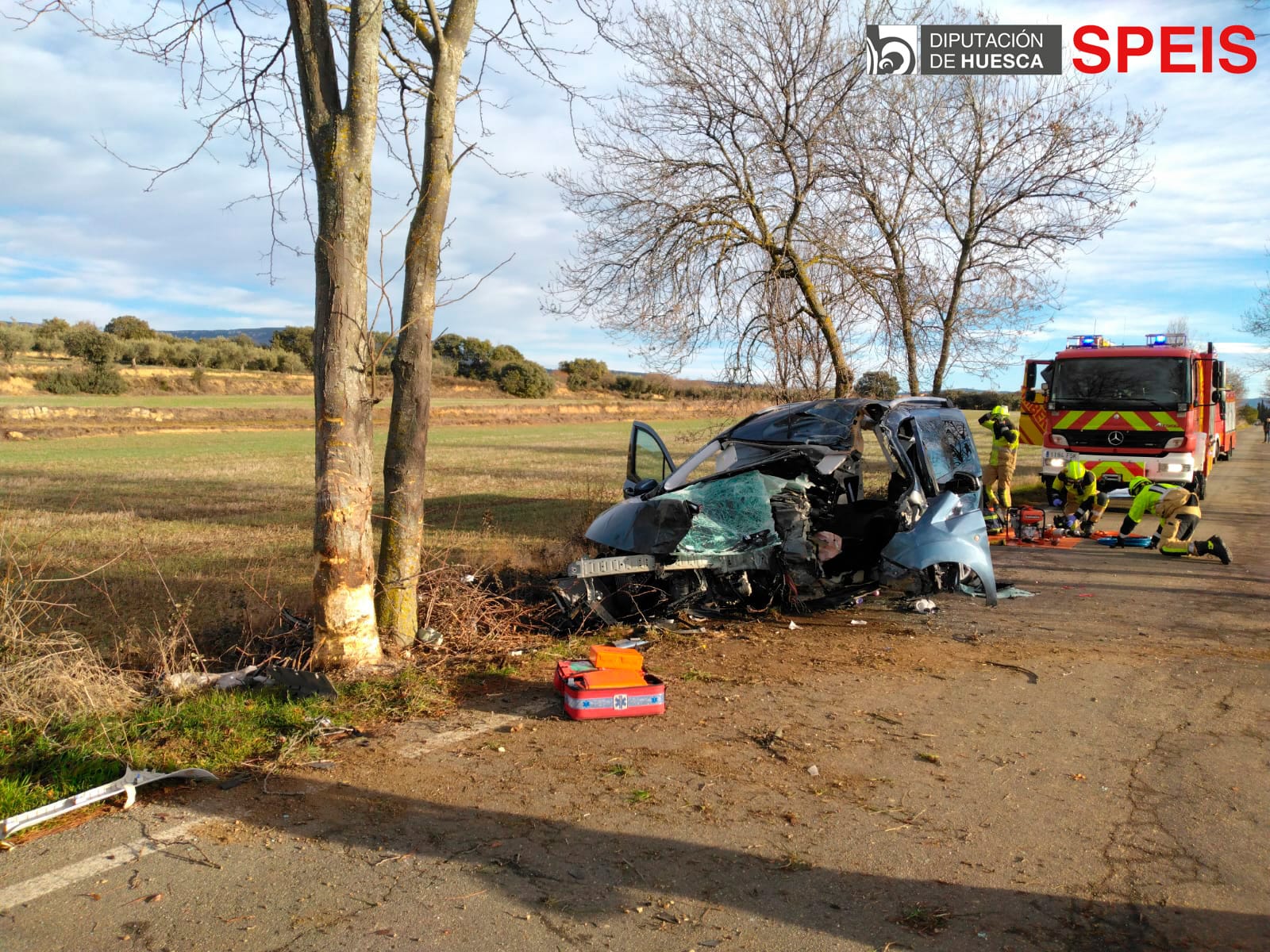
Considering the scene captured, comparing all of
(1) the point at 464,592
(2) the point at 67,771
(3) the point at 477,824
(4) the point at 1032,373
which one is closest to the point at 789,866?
(3) the point at 477,824

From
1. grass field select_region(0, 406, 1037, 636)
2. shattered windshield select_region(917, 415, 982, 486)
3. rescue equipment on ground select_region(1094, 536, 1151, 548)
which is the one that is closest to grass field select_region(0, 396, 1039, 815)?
grass field select_region(0, 406, 1037, 636)

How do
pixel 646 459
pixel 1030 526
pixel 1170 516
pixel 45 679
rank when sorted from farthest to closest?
pixel 1030 526
pixel 1170 516
pixel 646 459
pixel 45 679

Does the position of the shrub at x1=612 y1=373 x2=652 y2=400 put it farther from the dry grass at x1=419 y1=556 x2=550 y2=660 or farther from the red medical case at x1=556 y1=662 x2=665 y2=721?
the red medical case at x1=556 y1=662 x2=665 y2=721

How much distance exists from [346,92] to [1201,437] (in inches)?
596

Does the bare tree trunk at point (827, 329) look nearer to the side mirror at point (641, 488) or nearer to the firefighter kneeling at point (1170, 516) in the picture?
the firefighter kneeling at point (1170, 516)

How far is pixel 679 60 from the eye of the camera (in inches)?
479

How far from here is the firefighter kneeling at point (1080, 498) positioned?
12578mm

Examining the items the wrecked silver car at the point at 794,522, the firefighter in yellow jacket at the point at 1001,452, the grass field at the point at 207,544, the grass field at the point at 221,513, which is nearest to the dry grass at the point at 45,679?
the grass field at the point at 207,544

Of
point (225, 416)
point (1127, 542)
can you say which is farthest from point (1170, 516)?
point (225, 416)

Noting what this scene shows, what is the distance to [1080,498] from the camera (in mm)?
12969

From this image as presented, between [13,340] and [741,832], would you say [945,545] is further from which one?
[13,340]

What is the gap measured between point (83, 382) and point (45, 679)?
58.2 metres

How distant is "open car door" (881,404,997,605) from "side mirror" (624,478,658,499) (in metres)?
2.12

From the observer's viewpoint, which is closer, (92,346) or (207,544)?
(207,544)
